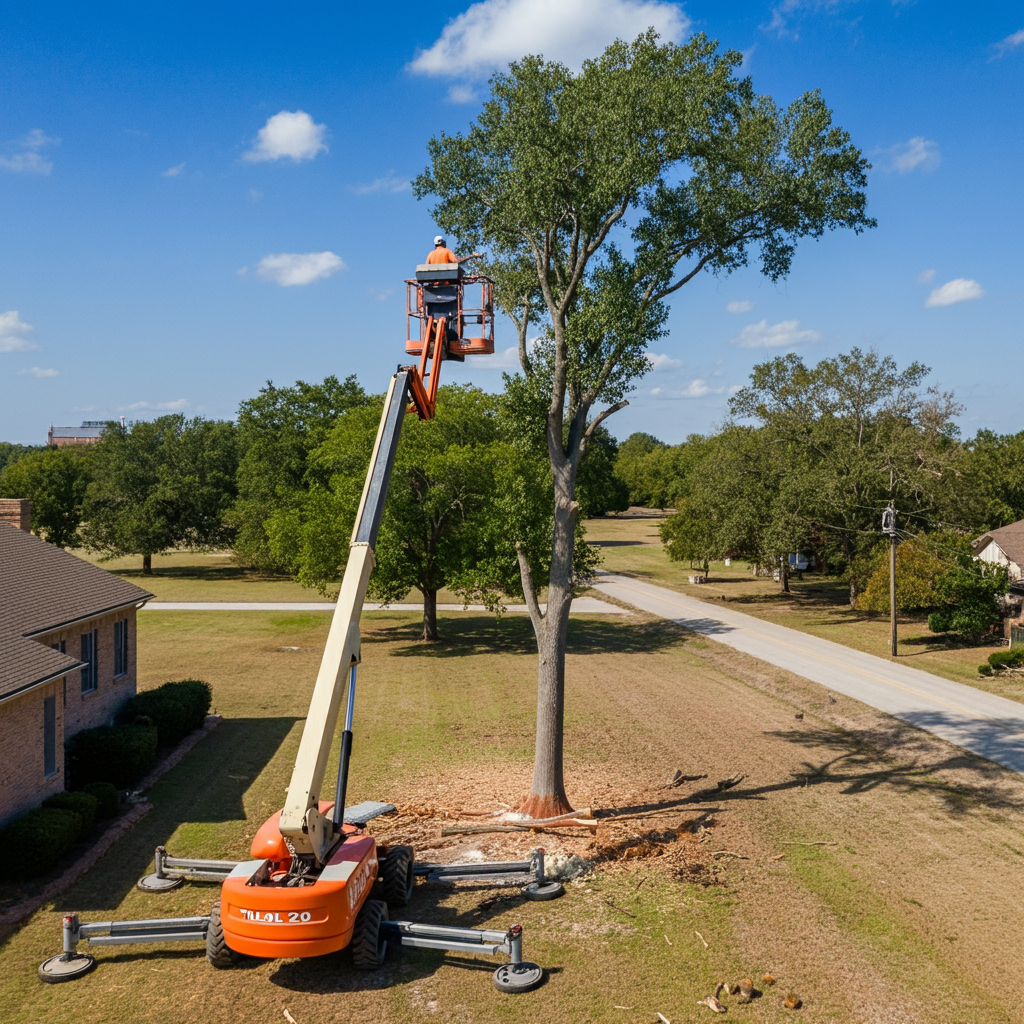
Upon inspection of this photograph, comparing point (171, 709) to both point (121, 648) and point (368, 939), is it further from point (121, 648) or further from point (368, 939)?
point (368, 939)

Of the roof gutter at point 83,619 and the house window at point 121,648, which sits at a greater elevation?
the roof gutter at point 83,619

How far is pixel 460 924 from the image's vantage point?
1245 centimetres

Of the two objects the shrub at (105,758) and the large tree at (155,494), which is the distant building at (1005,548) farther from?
the large tree at (155,494)

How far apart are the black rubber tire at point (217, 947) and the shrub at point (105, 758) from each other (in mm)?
8131

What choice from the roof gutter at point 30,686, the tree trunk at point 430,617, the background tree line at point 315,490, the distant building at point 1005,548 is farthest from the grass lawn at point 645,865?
the distant building at point 1005,548

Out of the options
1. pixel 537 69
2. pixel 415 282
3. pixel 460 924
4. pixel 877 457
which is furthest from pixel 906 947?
pixel 877 457

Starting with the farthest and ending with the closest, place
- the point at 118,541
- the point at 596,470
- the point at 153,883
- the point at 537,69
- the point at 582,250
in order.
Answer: the point at 596,470
the point at 118,541
the point at 582,250
the point at 537,69
the point at 153,883

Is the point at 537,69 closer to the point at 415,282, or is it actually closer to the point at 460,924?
the point at 415,282

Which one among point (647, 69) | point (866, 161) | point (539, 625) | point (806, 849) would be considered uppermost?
point (647, 69)

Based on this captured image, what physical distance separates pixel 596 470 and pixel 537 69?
53340 mm

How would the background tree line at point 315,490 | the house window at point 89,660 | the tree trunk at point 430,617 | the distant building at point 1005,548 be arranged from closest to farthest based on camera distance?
the house window at point 89,660
the background tree line at point 315,490
the distant building at point 1005,548
the tree trunk at point 430,617

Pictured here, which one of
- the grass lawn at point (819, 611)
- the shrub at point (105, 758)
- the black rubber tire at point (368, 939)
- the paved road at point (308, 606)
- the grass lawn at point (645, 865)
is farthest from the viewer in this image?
the paved road at point (308, 606)

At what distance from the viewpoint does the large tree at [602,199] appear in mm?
15766

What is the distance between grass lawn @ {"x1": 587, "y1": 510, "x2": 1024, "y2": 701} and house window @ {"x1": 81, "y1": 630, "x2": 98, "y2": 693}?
2726 cm
